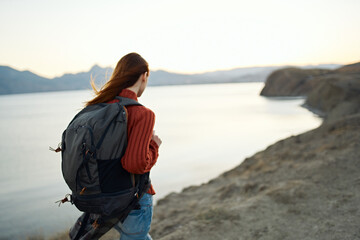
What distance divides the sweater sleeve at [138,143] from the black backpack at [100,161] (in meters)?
0.05

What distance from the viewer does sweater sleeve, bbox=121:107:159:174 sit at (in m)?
1.96

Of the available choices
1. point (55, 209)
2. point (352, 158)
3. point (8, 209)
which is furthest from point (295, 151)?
point (8, 209)

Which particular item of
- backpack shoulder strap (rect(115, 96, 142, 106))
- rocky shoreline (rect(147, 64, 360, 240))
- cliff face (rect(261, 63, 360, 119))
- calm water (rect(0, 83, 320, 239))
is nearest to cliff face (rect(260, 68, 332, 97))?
cliff face (rect(261, 63, 360, 119))

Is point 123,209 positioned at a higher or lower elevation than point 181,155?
higher

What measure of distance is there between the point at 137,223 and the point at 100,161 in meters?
0.62

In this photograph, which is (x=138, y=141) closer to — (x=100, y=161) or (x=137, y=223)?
(x=100, y=161)

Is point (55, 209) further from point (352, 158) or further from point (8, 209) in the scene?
point (352, 158)

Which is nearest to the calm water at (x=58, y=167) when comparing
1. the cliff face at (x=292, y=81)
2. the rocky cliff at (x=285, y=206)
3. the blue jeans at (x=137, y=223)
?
the blue jeans at (x=137, y=223)

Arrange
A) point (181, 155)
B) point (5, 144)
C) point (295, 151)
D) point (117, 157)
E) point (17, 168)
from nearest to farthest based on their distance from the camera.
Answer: point (117, 157)
point (295, 151)
point (17, 168)
point (181, 155)
point (5, 144)

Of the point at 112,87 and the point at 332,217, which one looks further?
the point at 332,217

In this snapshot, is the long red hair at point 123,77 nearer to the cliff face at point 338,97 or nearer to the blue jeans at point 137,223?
the blue jeans at point 137,223

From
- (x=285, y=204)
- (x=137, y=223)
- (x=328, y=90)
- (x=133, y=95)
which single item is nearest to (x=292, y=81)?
(x=328, y=90)

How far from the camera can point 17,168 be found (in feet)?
53.6

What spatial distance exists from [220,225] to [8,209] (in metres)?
8.62
